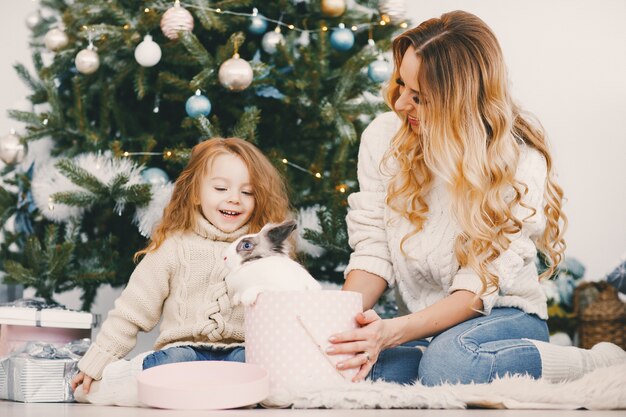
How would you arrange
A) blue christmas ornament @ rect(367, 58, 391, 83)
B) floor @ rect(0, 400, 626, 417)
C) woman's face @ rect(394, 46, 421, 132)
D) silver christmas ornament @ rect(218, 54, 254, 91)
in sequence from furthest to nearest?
blue christmas ornament @ rect(367, 58, 391, 83) → silver christmas ornament @ rect(218, 54, 254, 91) → woman's face @ rect(394, 46, 421, 132) → floor @ rect(0, 400, 626, 417)

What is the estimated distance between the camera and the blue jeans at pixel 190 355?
1.55m

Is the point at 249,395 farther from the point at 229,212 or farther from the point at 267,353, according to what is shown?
the point at 229,212

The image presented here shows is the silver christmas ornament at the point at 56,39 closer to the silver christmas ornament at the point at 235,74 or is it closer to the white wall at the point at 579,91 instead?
the silver christmas ornament at the point at 235,74

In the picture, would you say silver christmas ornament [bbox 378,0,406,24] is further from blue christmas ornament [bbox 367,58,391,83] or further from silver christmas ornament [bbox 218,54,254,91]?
silver christmas ornament [bbox 218,54,254,91]

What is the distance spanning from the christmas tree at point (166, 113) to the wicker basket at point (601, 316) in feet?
2.94

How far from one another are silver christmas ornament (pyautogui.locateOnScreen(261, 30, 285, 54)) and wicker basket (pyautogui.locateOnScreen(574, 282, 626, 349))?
1342mm

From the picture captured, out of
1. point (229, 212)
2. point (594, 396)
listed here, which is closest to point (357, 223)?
point (229, 212)

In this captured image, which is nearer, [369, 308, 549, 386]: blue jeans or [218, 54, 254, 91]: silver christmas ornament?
[369, 308, 549, 386]: blue jeans

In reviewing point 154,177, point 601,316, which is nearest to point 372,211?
point 154,177

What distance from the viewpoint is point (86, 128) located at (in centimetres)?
216

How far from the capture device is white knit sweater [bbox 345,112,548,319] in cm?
148

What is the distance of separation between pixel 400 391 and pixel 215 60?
116 centimetres

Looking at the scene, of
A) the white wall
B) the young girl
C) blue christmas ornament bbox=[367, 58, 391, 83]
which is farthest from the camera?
the white wall

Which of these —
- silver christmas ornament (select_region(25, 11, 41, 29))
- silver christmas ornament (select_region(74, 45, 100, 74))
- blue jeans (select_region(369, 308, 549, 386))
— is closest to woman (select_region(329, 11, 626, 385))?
blue jeans (select_region(369, 308, 549, 386))
